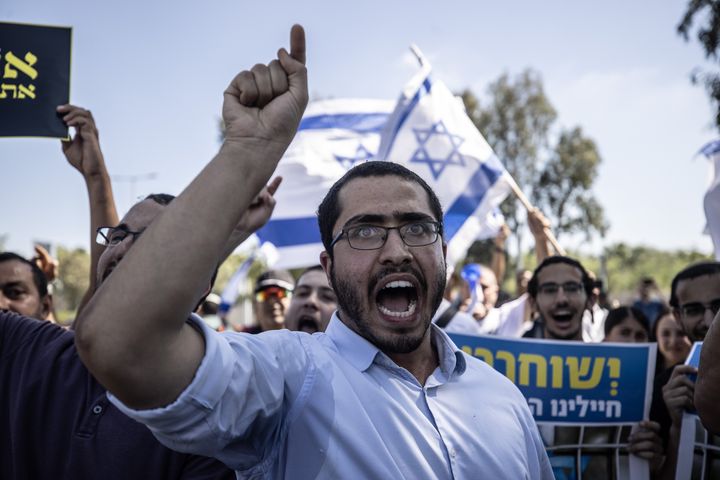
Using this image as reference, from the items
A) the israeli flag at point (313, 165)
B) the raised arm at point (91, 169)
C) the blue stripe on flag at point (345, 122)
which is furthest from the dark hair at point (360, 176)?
the blue stripe on flag at point (345, 122)

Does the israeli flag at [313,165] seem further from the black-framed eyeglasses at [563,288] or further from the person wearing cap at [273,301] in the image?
the black-framed eyeglasses at [563,288]

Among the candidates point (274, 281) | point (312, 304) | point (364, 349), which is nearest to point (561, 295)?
point (312, 304)

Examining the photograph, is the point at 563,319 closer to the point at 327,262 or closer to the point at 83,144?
the point at 327,262

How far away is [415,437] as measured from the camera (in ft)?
5.42

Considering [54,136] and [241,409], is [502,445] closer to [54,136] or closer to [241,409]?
[241,409]

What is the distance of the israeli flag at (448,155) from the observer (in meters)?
5.82

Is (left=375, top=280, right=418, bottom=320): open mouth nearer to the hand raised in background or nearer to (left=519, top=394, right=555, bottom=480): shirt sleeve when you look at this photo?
(left=519, top=394, right=555, bottom=480): shirt sleeve

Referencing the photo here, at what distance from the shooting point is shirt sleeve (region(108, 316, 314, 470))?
1271mm

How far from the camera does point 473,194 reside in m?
5.84

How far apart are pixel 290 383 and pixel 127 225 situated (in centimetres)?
108

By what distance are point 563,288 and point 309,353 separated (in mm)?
2914

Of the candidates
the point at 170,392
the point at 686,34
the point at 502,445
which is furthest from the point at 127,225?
the point at 686,34

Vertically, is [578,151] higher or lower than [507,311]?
higher

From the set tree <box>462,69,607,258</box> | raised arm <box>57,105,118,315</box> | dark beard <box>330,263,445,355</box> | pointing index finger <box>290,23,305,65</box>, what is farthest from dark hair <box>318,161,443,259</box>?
tree <box>462,69,607,258</box>
